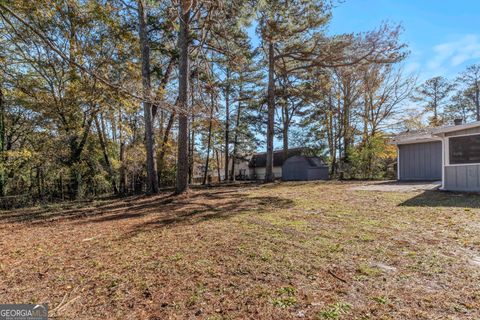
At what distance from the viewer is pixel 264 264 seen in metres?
2.58

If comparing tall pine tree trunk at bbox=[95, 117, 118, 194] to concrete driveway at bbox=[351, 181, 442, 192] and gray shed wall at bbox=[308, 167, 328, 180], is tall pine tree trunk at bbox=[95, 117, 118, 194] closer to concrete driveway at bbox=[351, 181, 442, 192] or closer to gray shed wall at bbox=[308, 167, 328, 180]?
gray shed wall at bbox=[308, 167, 328, 180]

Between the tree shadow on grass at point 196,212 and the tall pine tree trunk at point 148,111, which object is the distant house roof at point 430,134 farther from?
the tall pine tree trunk at point 148,111

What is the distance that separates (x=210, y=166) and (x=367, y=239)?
65.5ft

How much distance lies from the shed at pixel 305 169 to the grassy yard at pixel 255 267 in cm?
1060

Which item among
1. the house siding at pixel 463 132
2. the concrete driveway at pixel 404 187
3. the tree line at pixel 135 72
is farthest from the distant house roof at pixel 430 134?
the tree line at pixel 135 72

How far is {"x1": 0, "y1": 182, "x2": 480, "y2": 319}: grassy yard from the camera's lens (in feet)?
6.04

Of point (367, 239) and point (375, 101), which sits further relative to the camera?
point (375, 101)

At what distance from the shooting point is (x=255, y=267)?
2516mm

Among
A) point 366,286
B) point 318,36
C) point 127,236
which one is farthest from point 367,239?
point 318,36

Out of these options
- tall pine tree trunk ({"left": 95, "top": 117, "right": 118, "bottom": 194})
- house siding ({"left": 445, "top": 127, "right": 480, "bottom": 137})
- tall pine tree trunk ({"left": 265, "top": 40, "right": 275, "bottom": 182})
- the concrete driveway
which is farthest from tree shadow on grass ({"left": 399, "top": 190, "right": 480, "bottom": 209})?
tall pine tree trunk ({"left": 95, "top": 117, "right": 118, "bottom": 194})

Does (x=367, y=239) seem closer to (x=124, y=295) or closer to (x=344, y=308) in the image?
(x=344, y=308)

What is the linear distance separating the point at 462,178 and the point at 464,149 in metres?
0.83

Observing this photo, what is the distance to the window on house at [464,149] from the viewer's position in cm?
709

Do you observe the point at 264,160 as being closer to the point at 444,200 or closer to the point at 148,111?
the point at 148,111
